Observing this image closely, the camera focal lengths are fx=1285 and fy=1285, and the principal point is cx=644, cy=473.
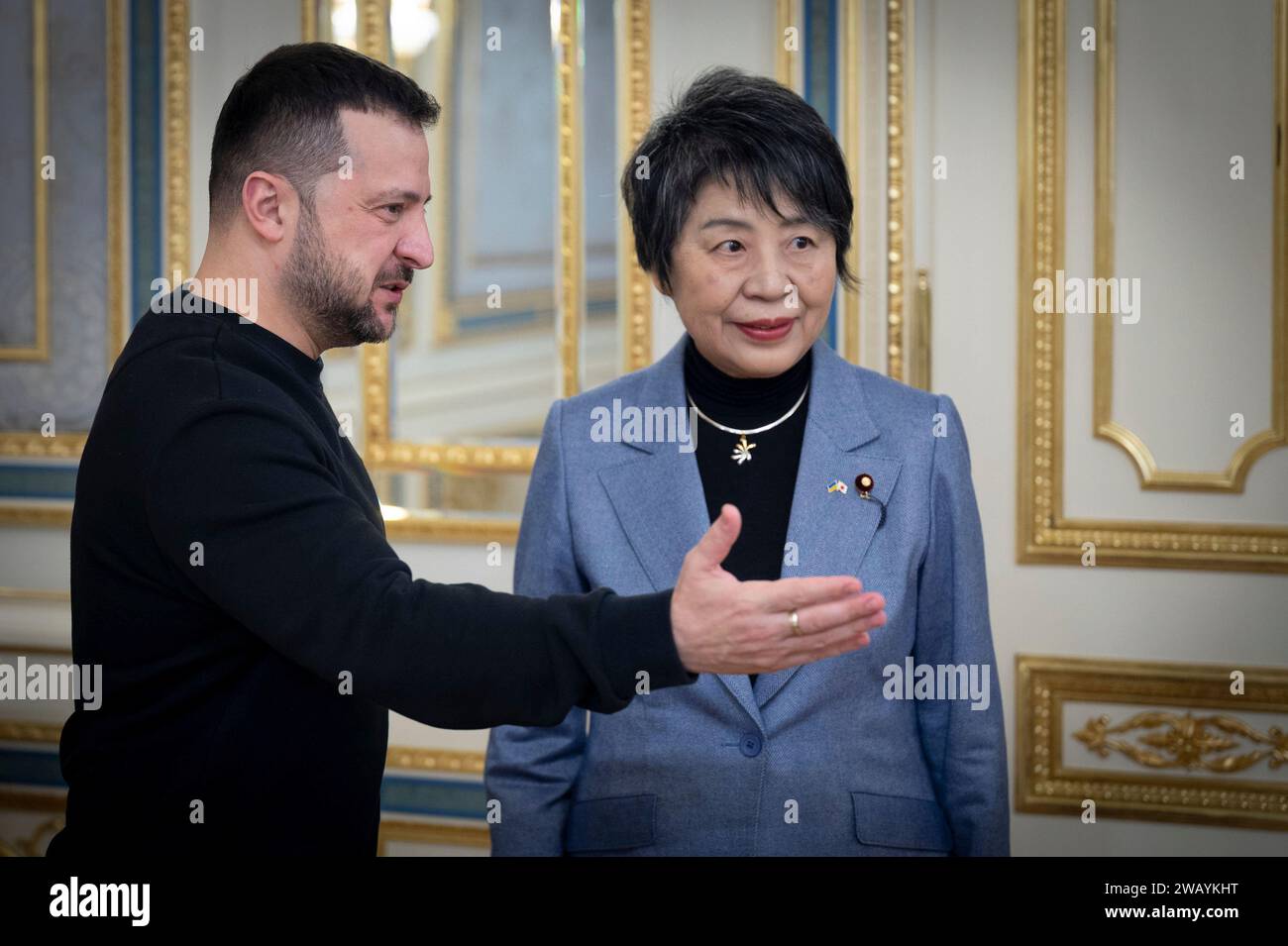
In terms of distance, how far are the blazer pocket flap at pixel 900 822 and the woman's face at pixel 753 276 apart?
0.53m

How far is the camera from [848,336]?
280 cm

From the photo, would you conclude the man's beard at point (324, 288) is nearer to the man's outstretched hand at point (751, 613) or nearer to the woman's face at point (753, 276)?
the woman's face at point (753, 276)

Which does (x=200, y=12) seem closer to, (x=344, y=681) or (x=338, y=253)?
(x=338, y=253)

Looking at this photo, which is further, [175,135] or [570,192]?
[175,135]

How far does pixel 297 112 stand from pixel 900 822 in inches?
41.3

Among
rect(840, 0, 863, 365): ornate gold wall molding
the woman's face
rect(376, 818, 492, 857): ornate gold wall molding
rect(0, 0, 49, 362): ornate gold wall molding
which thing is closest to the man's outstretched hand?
the woman's face

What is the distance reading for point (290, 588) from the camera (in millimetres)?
1108

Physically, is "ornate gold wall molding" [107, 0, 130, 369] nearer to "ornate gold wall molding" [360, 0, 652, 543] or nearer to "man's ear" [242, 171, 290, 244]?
"ornate gold wall molding" [360, 0, 652, 543]

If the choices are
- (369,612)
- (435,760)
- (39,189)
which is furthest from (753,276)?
(39,189)

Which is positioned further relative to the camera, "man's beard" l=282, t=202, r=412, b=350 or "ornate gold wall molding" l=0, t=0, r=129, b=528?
"ornate gold wall molding" l=0, t=0, r=129, b=528

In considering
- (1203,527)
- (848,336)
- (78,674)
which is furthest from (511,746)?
(1203,527)

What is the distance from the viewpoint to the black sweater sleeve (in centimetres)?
110

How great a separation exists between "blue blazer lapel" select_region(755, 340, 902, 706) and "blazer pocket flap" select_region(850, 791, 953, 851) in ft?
0.57

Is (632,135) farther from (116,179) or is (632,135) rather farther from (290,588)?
(290,588)
